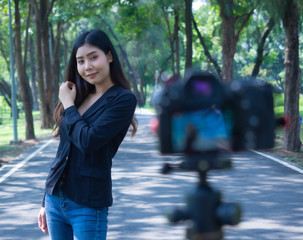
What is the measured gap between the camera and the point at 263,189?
822cm

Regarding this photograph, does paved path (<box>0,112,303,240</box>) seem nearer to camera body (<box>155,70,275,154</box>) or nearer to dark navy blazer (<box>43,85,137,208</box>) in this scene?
dark navy blazer (<box>43,85,137,208</box>)

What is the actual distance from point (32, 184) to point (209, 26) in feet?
75.5

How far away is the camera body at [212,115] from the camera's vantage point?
3.64ft

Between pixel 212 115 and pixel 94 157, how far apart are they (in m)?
1.28

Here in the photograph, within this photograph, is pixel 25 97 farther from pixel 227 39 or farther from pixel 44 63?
pixel 227 39

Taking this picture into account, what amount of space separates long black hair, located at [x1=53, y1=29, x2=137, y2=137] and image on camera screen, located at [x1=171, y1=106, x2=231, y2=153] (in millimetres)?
1309

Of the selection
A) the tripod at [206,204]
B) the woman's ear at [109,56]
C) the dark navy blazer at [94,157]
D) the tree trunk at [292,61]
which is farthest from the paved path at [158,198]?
the tripod at [206,204]

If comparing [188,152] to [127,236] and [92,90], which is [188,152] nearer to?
[92,90]

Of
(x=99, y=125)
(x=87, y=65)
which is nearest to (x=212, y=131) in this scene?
(x=99, y=125)

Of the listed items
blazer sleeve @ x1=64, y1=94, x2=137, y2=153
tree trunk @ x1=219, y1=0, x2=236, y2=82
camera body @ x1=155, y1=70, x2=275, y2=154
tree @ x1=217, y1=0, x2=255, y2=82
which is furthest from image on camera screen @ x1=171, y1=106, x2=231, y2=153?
tree trunk @ x1=219, y1=0, x2=236, y2=82

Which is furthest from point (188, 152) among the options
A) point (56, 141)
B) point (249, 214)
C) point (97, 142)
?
point (56, 141)

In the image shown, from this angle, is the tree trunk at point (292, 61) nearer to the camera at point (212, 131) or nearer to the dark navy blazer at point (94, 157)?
the dark navy blazer at point (94, 157)

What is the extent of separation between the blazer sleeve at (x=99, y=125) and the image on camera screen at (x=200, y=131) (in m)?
1.08

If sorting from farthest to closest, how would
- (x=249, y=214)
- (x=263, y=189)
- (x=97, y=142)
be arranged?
1. (x=263, y=189)
2. (x=249, y=214)
3. (x=97, y=142)
